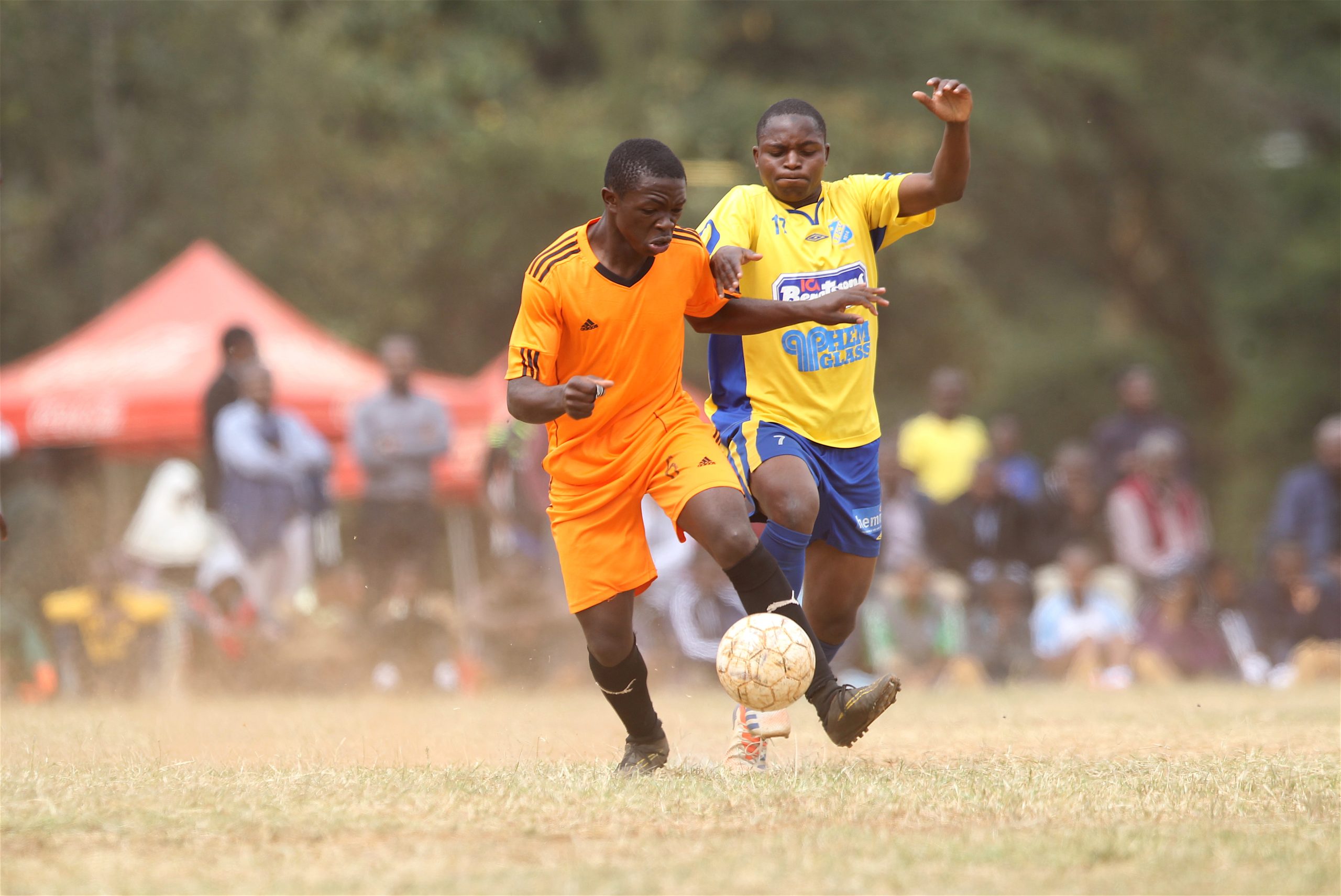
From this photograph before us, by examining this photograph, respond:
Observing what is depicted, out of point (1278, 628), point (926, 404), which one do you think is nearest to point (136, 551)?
point (1278, 628)

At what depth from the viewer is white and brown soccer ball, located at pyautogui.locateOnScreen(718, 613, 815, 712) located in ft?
18.5

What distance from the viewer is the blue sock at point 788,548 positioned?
627 cm

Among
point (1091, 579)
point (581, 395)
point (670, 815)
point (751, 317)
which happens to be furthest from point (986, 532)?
point (670, 815)

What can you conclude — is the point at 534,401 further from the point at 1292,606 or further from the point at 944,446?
the point at 1292,606

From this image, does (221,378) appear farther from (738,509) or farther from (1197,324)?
(1197,324)

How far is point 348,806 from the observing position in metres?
4.77

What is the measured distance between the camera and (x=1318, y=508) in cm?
1357

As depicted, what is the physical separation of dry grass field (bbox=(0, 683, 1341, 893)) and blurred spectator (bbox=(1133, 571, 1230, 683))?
5720mm

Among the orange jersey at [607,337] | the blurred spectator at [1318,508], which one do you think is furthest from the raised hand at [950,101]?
the blurred spectator at [1318,508]

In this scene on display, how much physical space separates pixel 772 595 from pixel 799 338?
1.08 m

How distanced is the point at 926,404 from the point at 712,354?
2019 centimetres

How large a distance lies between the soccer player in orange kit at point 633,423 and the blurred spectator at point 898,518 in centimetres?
772

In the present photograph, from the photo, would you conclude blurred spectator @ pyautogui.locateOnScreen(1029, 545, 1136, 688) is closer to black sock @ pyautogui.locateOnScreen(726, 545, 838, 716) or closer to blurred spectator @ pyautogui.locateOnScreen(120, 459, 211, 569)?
blurred spectator @ pyautogui.locateOnScreen(120, 459, 211, 569)

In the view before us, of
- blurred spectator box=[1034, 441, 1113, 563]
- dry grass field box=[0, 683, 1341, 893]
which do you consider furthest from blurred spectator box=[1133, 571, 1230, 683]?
dry grass field box=[0, 683, 1341, 893]
